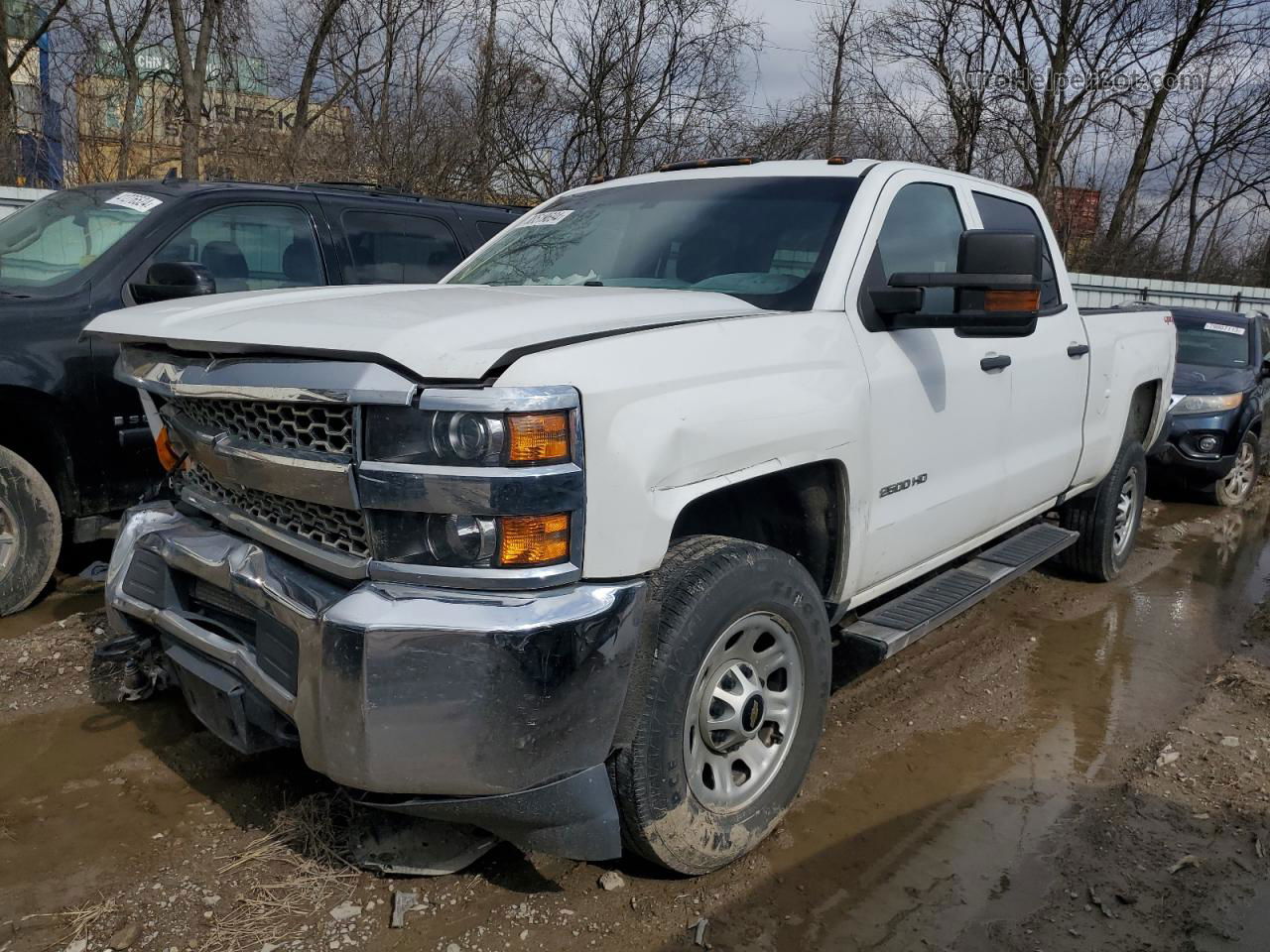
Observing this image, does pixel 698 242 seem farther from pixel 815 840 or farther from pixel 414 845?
pixel 414 845

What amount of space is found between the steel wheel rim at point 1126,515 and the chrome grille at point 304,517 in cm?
478

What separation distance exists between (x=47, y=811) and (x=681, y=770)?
1.98m

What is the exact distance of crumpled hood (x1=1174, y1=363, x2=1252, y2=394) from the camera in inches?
332

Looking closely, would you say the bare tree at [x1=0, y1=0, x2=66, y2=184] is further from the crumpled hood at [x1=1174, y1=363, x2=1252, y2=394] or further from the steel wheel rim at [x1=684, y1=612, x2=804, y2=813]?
the steel wheel rim at [x1=684, y1=612, x2=804, y2=813]

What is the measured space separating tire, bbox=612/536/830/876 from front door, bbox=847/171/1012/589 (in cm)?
51

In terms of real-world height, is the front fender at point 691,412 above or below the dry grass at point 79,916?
above

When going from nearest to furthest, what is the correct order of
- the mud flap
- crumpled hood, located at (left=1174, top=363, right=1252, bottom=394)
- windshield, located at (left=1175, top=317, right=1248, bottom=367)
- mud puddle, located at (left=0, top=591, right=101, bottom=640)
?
the mud flap → mud puddle, located at (left=0, top=591, right=101, bottom=640) → crumpled hood, located at (left=1174, top=363, right=1252, bottom=394) → windshield, located at (left=1175, top=317, right=1248, bottom=367)

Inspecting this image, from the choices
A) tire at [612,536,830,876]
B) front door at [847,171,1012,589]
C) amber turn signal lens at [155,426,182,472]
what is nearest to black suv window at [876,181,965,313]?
front door at [847,171,1012,589]

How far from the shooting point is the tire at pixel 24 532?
4.33 metres

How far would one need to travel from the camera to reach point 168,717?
3699mm

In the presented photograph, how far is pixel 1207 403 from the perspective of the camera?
325 inches

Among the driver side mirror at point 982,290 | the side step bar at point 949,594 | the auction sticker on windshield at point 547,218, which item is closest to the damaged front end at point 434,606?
the side step bar at point 949,594

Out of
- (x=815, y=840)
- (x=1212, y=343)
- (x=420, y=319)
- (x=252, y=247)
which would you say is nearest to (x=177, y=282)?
(x=252, y=247)

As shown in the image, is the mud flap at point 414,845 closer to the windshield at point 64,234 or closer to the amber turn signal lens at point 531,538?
A: the amber turn signal lens at point 531,538
